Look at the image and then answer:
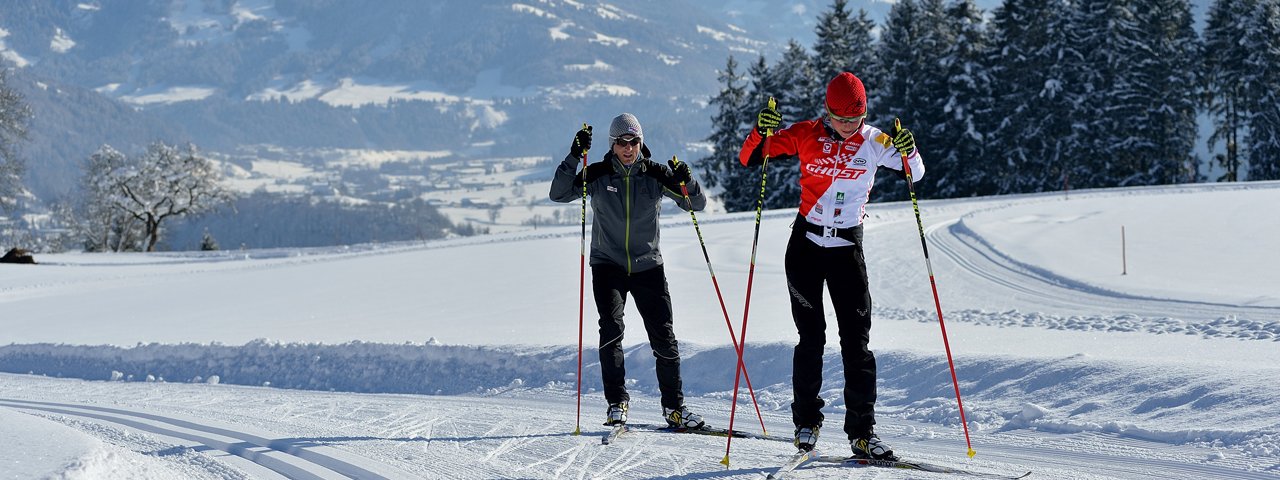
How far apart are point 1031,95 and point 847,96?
1768 inches

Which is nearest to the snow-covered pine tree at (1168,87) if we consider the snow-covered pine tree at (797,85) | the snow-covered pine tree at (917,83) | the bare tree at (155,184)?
the snow-covered pine tree at (917,83)

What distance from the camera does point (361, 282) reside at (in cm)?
Result: 2122

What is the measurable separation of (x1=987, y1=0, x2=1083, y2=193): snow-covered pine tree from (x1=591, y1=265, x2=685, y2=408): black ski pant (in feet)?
141

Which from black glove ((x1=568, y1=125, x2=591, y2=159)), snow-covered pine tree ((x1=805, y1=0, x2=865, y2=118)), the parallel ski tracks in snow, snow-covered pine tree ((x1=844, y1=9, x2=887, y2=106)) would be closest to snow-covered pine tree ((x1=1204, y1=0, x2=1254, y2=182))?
snow-covered pine tree ((x1=844, y1=9, x2=887, y2=106))

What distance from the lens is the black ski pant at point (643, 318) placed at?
675 centimetres

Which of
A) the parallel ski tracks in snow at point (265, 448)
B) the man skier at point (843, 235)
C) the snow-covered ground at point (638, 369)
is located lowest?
the parallel ski tracks in snow at point (265, 448)

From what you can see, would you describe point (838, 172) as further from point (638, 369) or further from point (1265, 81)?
point (1265, 81)

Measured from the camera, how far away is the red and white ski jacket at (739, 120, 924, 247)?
557 cm

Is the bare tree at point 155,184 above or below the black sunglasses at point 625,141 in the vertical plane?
above

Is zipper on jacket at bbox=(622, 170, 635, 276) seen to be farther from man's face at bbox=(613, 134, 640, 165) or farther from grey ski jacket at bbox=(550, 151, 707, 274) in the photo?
man's face at bbox=(613, 134, 640, 165)

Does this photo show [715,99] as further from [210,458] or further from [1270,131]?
[210,458]

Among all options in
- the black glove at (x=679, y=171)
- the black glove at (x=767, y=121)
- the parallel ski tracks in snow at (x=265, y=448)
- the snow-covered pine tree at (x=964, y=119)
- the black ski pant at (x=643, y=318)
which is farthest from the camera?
the snow-covered pine tree at (x=964, y=119)

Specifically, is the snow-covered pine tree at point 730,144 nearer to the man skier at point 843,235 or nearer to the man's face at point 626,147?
the man's face at point 626,147

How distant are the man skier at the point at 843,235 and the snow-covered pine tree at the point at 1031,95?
43496 mm
